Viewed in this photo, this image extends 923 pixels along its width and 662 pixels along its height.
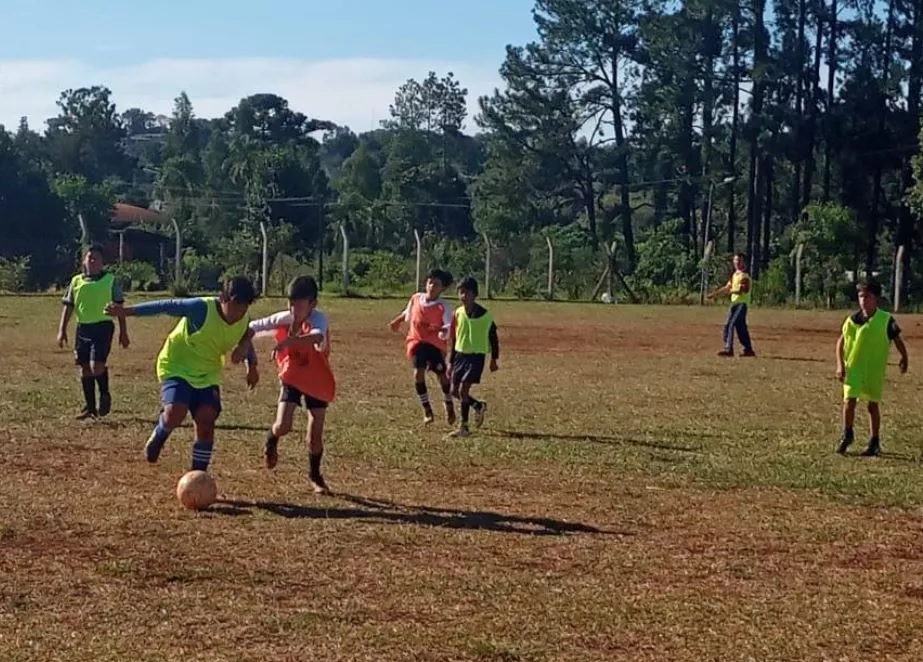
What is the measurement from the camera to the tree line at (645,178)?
54125 millimetres

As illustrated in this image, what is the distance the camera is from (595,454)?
488 inches

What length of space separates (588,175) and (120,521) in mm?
58569

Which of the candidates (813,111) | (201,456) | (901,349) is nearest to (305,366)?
(201,456)

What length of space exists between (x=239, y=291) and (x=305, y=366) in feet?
2.83

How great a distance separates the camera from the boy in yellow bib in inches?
501

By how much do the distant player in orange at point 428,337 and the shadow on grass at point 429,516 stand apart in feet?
15.0

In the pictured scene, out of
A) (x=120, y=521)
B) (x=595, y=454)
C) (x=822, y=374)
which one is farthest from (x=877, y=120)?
(x=120, y=521)

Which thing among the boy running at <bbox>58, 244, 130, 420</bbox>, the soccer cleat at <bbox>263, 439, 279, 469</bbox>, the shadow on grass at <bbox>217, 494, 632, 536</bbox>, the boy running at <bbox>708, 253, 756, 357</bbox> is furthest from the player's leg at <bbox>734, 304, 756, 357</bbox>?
the shadow on grass at <bbox>217, 494, 632, 536</bbox>

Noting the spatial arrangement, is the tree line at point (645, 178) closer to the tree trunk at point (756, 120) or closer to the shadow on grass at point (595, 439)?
the tree trunk at point (756, 120)

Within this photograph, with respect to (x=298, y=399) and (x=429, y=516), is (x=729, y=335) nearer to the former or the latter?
(x=298, y=399)

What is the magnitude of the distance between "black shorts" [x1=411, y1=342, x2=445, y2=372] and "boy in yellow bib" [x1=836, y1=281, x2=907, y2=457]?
3.86 metres

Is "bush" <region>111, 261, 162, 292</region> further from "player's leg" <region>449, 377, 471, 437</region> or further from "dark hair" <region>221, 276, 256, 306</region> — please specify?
"dark hair" <region>221, 276, 256, 306</region>

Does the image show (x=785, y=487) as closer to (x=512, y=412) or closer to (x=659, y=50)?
(x=512, y=412)

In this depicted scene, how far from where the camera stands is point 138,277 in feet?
150
